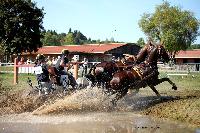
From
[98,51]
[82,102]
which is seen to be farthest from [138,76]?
[98,51]

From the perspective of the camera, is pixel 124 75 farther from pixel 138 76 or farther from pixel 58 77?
pixel 58 77

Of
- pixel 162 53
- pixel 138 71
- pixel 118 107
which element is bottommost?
pixel 118 107

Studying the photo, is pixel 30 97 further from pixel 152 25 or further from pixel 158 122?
pixel 152 25

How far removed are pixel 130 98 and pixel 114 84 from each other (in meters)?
2.41

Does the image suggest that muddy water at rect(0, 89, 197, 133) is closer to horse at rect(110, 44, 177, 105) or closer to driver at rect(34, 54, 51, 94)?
horse at rect(110, 44, 177, 105)

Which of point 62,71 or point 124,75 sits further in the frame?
point 62,71

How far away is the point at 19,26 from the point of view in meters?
66.4

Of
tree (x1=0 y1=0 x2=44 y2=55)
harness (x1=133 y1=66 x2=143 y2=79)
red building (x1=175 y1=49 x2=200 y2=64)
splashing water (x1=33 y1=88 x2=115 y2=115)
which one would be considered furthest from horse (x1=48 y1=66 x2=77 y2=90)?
red building (x1=175 y1=49 x2=200 y2=64)

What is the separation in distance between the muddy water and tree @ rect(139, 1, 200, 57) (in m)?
56.7

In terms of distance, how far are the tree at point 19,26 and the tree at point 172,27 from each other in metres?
20.9

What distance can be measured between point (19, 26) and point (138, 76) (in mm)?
53546

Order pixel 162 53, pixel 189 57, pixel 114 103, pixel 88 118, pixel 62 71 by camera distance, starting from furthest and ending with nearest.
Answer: pixel 189 57 < pixel 62 71 < pixel 162 53 < pixel 114 103 < pixel 88 118

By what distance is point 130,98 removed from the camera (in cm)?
1734

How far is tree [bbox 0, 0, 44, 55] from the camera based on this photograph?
64412 mm
